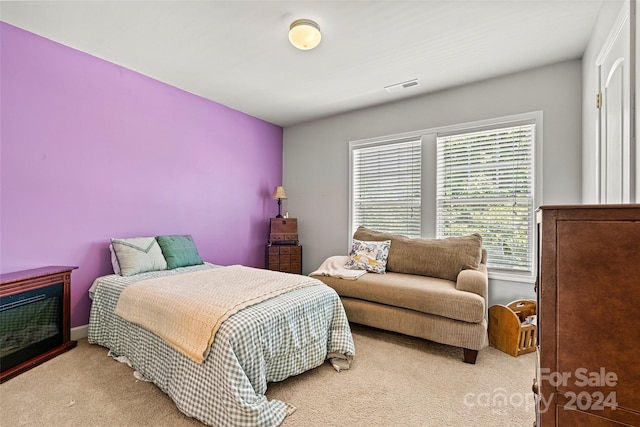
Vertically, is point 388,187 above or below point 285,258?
above

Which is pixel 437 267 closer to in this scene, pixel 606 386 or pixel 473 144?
pixel 473 144

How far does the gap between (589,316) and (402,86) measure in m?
2.98

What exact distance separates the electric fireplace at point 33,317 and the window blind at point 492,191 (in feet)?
12.0

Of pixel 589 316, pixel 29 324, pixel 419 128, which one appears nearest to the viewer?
pixel 589 316

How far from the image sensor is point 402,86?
10.7 ft

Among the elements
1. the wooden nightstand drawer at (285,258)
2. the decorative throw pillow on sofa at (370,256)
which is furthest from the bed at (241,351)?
the wooden nightstand drawer at (285,258)

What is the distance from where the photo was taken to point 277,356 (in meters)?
1.80

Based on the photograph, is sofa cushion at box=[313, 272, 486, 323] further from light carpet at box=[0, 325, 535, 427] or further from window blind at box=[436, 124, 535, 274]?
window blind at box=[436, 124, 535, 274]

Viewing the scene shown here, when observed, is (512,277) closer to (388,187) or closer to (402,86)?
(388,187)

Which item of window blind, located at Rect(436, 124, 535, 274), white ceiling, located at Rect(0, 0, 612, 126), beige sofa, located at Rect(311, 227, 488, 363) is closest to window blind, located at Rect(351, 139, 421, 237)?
window blind, located at Rect(436, 124, 535, 274)

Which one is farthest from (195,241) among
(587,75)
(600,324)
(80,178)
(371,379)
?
(587,75)

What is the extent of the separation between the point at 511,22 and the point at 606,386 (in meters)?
2.43

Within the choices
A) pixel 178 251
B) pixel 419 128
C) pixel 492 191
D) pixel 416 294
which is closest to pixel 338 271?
pixel 416 294

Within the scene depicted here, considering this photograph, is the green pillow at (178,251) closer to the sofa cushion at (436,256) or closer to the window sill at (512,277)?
the sofa cushion at (436,256)
